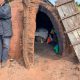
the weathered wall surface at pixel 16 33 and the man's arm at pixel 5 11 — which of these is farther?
the weathered wall surface at pixel 16 33

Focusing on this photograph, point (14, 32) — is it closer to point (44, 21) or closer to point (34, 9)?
point (34, 9)

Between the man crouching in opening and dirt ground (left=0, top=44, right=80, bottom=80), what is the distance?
0.28m

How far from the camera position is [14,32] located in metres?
9.23

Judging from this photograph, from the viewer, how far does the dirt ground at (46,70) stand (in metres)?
8.25

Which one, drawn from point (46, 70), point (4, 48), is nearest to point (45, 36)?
point (4, 48)

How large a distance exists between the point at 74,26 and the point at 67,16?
350 mm

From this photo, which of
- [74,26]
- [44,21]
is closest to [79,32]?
[74,26]

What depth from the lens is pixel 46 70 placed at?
8.56 metres

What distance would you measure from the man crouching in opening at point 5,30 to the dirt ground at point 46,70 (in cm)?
28

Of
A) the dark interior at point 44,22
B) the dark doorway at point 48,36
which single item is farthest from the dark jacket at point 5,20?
the dark interior at point 44,22

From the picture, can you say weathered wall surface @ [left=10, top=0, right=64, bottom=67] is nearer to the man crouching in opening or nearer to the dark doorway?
the man crouching in opening

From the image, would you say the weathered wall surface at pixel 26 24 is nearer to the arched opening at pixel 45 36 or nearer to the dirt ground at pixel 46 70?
the dirt ground at pixel 46 70

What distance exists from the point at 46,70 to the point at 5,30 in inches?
62.5

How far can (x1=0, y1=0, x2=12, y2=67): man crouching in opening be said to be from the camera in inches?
346
